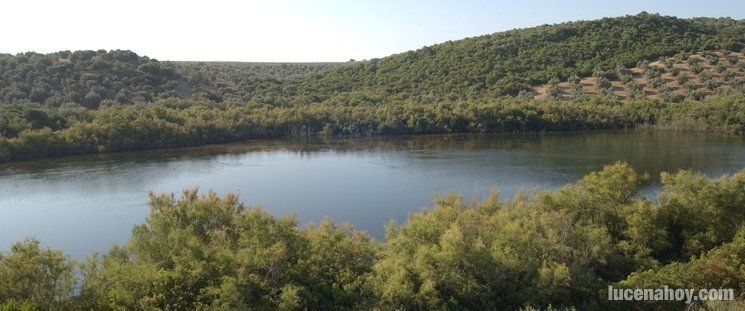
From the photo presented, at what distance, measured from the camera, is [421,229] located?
85.9 feet

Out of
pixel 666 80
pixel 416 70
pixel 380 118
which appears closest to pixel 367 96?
pixel 380 118

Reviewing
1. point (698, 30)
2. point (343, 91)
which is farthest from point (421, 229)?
point (698, 30)

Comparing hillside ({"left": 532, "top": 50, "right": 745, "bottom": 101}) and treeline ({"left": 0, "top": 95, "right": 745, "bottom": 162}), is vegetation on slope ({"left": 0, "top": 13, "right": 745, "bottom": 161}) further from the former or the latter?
hillside ({"left": 532, "top": 50, "right": 745, "bottom": 101})

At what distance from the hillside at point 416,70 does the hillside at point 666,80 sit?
359 centimetres

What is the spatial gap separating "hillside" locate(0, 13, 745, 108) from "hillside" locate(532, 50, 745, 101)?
359 centimetres

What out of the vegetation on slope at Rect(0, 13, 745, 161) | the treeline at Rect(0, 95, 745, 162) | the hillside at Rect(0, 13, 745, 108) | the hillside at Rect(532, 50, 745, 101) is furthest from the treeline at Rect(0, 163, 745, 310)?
the hillside at Rect(532, 50, 745, 101)

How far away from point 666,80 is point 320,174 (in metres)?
78.3

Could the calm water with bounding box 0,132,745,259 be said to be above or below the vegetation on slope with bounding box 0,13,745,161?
below

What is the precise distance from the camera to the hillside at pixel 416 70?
99.1 meters

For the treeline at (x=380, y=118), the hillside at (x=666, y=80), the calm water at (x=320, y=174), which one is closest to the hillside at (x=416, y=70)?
the hillside at (x=666, y=80)

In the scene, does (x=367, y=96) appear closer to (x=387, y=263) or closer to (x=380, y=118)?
(x=380, y=118)

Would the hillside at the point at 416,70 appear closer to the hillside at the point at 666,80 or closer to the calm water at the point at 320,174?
the hillside at the point at 666,80

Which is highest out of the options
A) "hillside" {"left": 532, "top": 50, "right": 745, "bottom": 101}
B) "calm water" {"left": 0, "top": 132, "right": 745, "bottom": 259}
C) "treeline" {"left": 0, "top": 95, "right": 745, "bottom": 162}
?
"hillside" {"left": 532, "top": 50, "right": 745, "bottom": 101}

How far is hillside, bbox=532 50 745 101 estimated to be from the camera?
105 m
